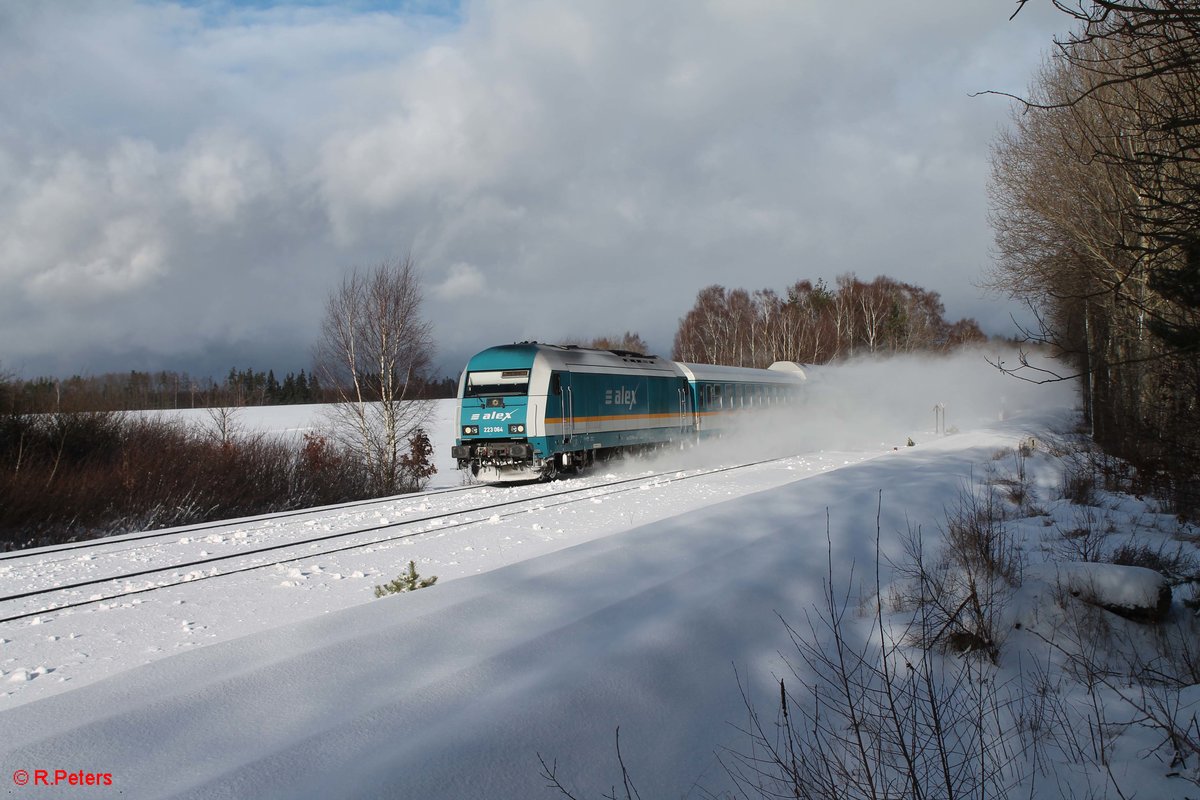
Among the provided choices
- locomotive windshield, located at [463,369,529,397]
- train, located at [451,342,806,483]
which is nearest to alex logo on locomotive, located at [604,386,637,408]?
train, located at [451,342,806,483]

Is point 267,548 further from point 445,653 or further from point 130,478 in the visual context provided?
point 445,653

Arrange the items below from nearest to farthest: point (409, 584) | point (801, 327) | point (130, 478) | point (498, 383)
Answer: point (409, 584)
point (130, 478)
point (498, 383)
point (801, 327)

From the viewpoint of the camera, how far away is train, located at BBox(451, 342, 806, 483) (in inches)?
726

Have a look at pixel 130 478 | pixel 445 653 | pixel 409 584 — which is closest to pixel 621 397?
pixel 130 478

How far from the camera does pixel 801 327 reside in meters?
65.7

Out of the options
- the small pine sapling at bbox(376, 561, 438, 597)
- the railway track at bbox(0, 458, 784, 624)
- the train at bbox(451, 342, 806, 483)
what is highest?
the train at bbox(451, 342, 806, 483)

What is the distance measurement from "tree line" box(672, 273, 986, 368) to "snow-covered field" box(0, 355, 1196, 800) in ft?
166

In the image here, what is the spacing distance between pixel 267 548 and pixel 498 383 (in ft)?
28.7

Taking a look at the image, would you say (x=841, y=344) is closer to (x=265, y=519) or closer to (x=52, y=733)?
(x=265, y=519)

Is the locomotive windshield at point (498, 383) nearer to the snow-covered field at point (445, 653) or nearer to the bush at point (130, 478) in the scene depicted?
the bush at point (130, 478)

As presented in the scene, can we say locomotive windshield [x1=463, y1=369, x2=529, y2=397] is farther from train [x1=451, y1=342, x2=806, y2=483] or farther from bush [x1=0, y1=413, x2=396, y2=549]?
bush [x1=0, y1=413, x2=396, y2=549]

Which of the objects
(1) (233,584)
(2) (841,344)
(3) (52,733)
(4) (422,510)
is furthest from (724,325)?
(3) (52,733)

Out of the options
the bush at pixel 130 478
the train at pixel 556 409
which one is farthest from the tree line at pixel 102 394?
the train at pixel 556 409

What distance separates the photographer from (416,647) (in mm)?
5016
